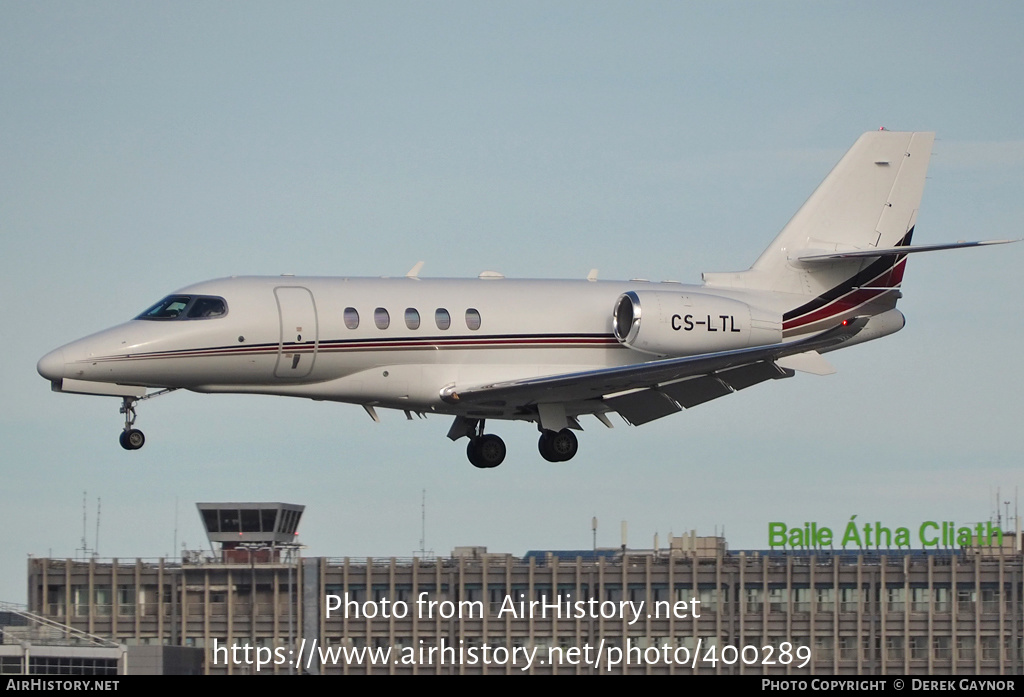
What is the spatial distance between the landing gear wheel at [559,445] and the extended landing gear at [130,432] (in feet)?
27.7

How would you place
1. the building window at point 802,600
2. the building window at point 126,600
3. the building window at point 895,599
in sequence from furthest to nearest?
1. the building window at point 895,599
2. the building window at point 802,600
3. the building window at point 126,600

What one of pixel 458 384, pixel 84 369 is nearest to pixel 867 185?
pixel 458 384

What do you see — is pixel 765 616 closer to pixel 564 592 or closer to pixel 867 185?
pixel 564 592

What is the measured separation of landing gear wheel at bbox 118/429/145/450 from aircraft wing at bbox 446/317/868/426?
19.4 feet

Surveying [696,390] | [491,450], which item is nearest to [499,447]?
[491,450]

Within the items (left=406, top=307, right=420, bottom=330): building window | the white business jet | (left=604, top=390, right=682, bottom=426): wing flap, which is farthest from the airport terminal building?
(left=406, top=307, right=420, bottom=330): building window

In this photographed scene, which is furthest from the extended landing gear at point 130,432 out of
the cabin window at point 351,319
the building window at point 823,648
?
the building window at point 823,648

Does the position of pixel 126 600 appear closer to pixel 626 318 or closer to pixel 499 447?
pixel 499 447

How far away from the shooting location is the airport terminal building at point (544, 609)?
61.6 metres

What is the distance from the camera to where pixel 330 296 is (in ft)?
106

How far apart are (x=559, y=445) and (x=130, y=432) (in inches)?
349

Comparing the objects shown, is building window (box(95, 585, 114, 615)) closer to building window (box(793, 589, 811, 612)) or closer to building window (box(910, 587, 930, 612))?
building window (box(793, 589, 811, 612))

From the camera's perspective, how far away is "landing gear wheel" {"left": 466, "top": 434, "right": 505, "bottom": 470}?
3597 centimetres

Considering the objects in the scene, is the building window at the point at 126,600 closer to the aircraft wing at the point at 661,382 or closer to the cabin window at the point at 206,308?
the aircraft wing at the point at 661,382
